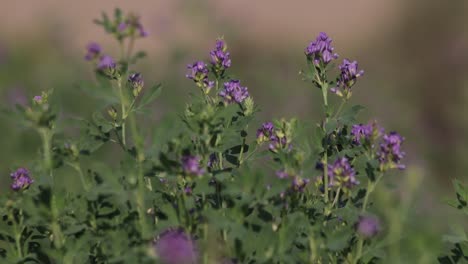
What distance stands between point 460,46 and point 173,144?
834 centimetres

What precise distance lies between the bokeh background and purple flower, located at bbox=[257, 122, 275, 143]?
3.49m

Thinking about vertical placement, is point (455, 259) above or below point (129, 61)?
below

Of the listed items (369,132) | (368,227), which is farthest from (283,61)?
(368,227)

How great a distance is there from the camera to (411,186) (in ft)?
7.22

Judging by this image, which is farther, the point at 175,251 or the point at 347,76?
the point at 347,76

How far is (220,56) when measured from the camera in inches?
115

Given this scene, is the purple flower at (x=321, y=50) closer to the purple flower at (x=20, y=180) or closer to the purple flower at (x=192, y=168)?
the purple flower at (x=192, y=168)

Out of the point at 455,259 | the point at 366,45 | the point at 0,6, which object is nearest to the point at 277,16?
the point at 366,45

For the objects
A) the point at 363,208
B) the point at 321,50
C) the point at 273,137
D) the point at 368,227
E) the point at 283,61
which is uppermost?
the point at 283,61

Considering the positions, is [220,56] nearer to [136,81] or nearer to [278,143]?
[136,81]

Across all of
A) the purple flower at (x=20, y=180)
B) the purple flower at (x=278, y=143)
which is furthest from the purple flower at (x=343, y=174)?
the purple flower at (x=20, y=180)

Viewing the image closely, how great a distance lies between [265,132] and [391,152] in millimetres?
524

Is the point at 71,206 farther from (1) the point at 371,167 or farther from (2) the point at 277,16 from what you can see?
(2) the point at 277,16

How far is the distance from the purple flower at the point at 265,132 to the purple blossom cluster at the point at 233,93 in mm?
126
